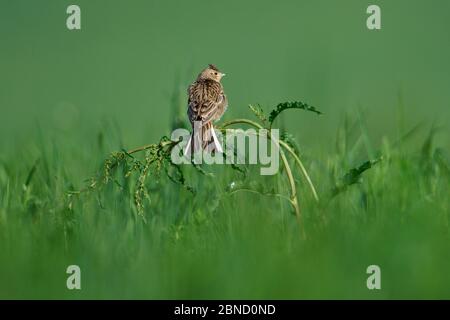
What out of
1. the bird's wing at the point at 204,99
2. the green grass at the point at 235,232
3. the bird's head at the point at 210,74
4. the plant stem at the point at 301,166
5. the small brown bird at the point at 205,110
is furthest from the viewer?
the bird's head at the point at 210,74

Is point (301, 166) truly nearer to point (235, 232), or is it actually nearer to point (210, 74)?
point (235, 232)

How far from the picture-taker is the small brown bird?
6.87 m

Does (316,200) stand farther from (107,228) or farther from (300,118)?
(300,118)

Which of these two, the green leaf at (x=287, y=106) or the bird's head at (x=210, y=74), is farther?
the bird's head at (x=210, y=74)

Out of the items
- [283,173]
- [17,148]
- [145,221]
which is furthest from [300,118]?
[145,221]

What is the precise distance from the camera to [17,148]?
9836 mm

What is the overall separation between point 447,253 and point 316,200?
918 millimetres

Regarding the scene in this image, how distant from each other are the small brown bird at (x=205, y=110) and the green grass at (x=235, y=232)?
338mm

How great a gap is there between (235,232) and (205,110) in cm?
133

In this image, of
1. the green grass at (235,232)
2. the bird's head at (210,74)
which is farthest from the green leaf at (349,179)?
the bird's head at (210,74)

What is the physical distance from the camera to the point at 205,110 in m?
7.68

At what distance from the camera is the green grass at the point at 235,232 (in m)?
5.76

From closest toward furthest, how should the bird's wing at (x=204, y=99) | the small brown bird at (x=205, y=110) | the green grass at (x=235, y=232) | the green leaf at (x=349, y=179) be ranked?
the green grass at (x=235, y=232) → the green leaf at (x=349, y=179) → the small brown bird at (x=205, y=110) → the bird's wing at (x=204, y=99)

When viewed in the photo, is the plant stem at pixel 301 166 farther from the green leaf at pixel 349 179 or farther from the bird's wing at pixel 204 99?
the bird's wing at pixel 204 99
